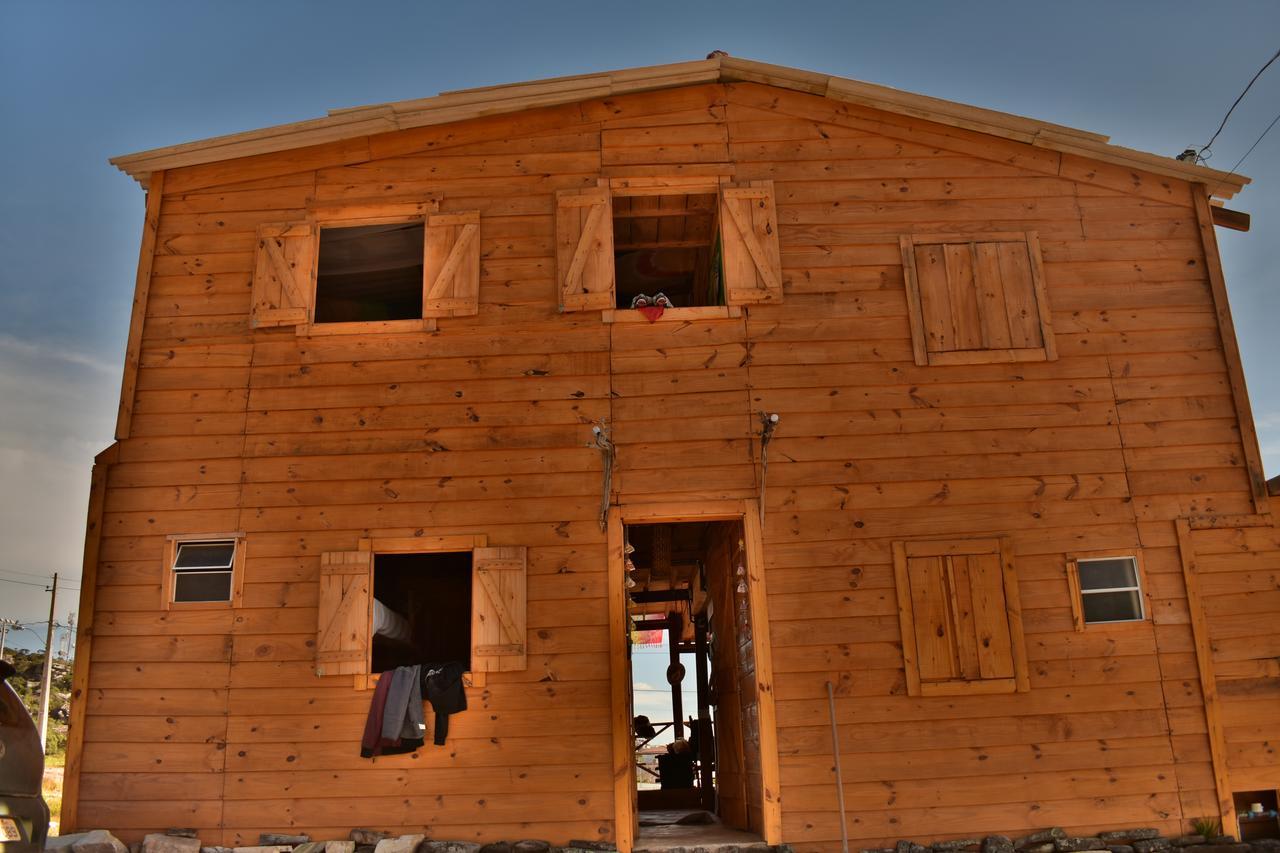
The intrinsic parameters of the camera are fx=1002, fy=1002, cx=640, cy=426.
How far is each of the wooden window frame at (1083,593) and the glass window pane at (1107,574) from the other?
0.04 meters

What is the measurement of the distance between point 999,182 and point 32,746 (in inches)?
339

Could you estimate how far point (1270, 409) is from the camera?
888 inches

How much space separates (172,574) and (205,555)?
0.98 feet

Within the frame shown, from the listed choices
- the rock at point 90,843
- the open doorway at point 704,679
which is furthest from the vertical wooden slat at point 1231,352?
the rock at point 90,843

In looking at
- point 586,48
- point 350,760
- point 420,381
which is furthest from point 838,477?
point 586,48

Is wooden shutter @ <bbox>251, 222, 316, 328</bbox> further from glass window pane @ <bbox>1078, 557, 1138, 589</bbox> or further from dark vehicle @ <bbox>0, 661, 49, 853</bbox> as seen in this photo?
glass window pane @ <bbox>1078, 557, 1138, 589</bbox>

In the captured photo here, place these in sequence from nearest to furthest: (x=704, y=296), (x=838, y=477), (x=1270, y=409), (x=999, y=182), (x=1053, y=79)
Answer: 1. (x=838, y=477)
2. (x=999, y=182)
3. (x=704, y=296)
4. (x=1053, y=79)
5. (x=1270, y=409)

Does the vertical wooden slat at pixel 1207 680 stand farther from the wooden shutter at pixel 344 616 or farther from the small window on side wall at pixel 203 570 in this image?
the small window on side wall at pixel 203 570

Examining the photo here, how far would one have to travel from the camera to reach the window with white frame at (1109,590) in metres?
8.27

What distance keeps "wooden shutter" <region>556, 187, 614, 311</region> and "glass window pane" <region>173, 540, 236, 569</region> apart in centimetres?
352

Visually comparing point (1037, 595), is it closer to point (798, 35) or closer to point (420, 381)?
point (420, 381)

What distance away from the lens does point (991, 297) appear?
29.4 ft

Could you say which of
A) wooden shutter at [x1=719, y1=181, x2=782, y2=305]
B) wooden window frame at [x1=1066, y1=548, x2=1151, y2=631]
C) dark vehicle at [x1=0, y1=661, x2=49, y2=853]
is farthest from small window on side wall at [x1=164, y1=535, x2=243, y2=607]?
wooden window frame at [x1=1066, y1=548, x2=1151, y2=631]

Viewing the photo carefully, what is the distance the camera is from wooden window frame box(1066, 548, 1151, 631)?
8.20m
